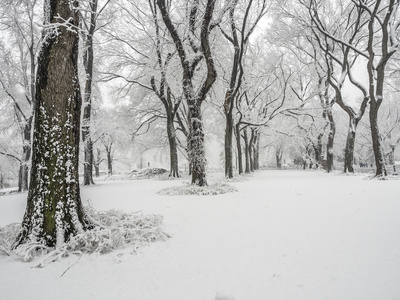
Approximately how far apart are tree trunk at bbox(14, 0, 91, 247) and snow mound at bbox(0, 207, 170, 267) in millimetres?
140

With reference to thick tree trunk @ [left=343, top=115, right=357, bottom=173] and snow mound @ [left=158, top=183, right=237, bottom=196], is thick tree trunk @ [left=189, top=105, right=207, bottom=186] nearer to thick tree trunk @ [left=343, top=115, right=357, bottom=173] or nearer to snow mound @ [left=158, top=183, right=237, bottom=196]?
snow mound @ [left=158, top=183, right=237, bottom=196]

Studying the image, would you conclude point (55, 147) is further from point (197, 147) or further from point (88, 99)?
point (88, 99)

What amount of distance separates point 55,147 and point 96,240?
138 centimetres

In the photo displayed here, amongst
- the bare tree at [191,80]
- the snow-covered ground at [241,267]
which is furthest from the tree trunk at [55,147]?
the bare tree at [191,80]

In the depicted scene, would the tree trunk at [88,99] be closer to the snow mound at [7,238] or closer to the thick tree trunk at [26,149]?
the thick tree trunk at [26,149]

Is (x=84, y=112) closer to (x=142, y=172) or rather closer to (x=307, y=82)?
(x=142, y=172)

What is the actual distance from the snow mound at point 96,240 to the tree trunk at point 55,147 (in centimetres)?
14

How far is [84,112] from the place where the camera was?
13.1 meters

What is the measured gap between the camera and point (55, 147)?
3002 mm

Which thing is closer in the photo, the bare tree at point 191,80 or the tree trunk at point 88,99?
the bare tree at point 191,80

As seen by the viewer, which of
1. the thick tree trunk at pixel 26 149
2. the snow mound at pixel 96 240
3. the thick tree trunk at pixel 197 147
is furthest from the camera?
the thick tree trunk at pixel 26 149

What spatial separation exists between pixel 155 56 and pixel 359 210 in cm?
1225

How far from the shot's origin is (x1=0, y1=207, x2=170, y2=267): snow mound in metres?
2.68

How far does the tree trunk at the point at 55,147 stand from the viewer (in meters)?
2.90
